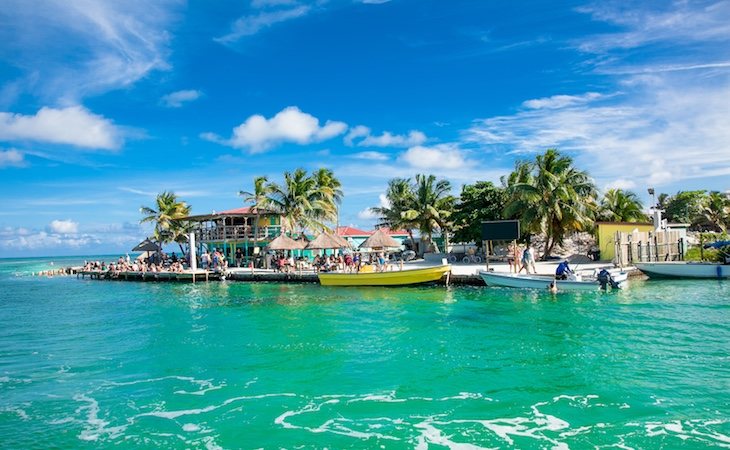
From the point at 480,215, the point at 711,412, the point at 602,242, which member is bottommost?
the point at 711,412

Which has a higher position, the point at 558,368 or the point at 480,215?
the point at 480,215

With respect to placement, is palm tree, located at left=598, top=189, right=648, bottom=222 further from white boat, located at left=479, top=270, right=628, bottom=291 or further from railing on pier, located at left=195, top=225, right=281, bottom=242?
railing on pier, located at left=195, top=225, right=281, bottom=242

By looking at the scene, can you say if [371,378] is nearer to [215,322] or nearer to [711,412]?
[711,412]

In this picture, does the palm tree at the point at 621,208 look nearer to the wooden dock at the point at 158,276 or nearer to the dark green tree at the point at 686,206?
the dark green tree at the point at 686,206

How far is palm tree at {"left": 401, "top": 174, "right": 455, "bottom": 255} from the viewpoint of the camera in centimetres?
3938

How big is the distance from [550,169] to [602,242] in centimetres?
592

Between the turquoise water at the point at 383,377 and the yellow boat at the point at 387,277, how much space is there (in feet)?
22.0

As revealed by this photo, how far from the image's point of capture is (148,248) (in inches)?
1845

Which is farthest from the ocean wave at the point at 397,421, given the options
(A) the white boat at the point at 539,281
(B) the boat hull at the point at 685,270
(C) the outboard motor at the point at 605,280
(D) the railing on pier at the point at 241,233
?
(D) the railing on pier at the point at 241,233

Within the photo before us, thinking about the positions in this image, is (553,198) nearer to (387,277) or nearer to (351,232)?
(387,277)

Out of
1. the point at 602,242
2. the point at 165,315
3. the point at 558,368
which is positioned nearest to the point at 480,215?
the point at 602,242

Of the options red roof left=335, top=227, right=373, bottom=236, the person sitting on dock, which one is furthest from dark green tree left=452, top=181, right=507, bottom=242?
red roof left=335, top=227, right=373, bottom=236

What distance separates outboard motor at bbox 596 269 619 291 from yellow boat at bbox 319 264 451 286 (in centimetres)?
746

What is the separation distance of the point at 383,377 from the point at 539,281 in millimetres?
14300
